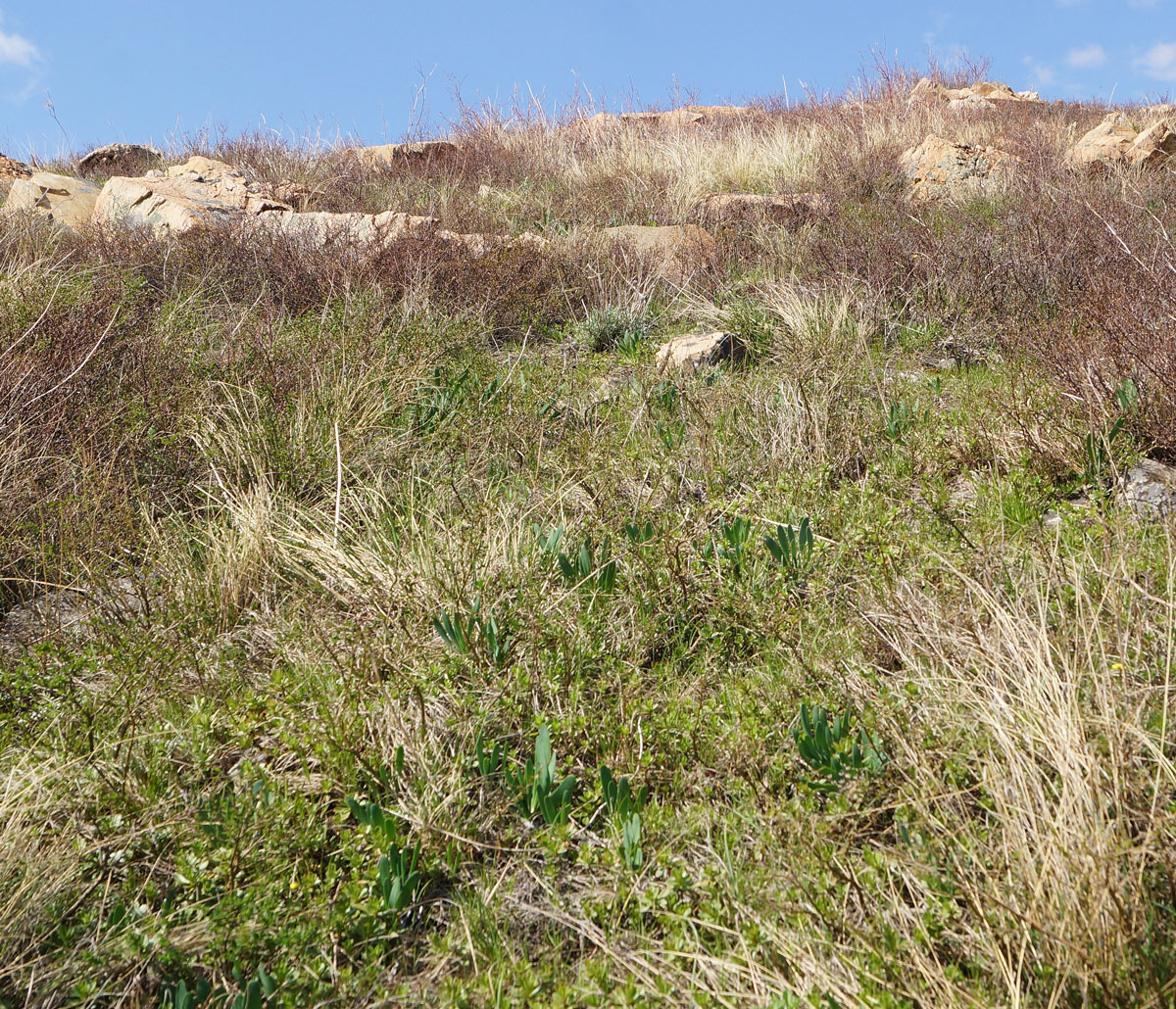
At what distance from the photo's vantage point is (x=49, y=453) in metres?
3.66

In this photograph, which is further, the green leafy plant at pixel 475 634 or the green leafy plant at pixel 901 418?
the green leafy plant at pixel 901 418

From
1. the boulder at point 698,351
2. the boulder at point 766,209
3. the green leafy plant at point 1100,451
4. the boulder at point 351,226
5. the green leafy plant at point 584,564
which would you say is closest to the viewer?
the green leafy plant at point 584,564

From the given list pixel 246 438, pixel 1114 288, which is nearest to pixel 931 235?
pixel 1114 288

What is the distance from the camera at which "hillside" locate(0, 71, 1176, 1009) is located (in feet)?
5.65

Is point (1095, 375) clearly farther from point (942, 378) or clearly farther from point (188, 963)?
point (188, 963)

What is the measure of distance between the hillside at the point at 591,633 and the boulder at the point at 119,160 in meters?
7.36

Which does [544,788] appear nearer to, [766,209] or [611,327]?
[611,327]

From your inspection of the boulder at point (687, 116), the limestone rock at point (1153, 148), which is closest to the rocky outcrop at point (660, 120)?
the boulder at point (687, 116)

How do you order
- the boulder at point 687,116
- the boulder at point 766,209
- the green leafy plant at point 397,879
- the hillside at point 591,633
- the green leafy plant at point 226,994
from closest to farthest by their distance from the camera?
the green leafy plant at point 226,994
the hillside at point 591,633
the green leafy plant at point 397,879
the boulder at point 766,209
the boulder at point 687,116

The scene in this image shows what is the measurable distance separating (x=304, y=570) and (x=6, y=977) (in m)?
1.64

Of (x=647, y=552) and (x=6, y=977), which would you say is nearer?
(x=6, y=977)

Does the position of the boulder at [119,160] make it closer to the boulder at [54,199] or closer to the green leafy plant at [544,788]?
the boulder at [54,199]

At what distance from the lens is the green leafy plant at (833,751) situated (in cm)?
204

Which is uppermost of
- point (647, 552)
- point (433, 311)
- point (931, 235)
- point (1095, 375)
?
point (931, 235)
